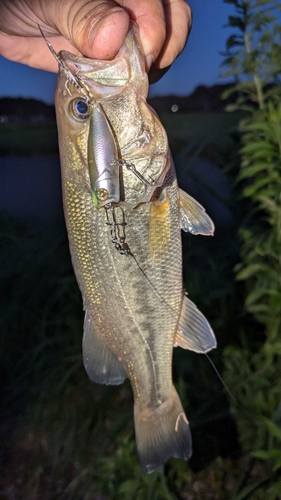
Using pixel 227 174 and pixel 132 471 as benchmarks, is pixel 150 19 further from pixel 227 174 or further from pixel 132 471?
pixel 132 471

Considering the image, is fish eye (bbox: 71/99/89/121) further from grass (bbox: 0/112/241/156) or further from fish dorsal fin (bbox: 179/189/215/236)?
grass (bbox: 0/112/241/156)

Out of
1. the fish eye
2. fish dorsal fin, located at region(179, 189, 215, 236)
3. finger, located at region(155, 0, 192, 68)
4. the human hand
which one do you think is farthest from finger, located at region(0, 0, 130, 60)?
fish dorsal fin, located at region(179, 189, 215, 236)

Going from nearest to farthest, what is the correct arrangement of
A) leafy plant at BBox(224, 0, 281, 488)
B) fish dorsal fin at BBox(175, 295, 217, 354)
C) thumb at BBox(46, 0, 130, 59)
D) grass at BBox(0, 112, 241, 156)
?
thumb at BBox(46, 0, 130, 59) → fish dorsal fin at BBox(175, 295, 217, 354) → leafy plant at BBox(224, 0, 281, 488) → grass at BBox(0, 112, 241, 156)

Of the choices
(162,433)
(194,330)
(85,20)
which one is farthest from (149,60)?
(162,433)

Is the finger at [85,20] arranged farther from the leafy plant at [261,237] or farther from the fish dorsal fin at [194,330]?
the leafy plant at [261,237]

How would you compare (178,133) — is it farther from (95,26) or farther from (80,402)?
(95,26)

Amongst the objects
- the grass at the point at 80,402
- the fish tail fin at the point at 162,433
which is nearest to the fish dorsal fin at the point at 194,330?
the fish tail fin at the point at 162,433

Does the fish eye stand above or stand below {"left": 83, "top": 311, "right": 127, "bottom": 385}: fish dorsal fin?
above
